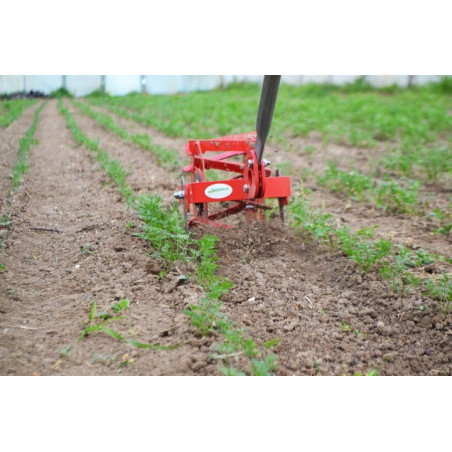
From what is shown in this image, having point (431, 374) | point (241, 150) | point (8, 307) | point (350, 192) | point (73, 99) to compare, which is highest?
point (73, 99)

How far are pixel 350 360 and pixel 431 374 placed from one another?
411 mm

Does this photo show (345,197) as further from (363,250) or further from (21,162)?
(21,162)

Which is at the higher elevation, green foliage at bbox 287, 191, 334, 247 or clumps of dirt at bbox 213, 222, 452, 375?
green foliage at bbox 287, 191, 334, 247

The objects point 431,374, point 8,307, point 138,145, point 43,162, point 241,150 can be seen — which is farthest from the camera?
point 138,145

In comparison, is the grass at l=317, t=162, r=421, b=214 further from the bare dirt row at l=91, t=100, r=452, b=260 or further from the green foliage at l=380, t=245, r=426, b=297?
the green foliage at l=380, t=245, r=426, b=297

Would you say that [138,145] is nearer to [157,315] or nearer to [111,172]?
[111,172]

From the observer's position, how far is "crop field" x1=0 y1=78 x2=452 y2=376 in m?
2.55

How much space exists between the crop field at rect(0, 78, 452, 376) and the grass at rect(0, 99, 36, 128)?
1 centimetres

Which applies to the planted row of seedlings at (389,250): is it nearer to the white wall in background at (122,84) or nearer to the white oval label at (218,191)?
the white oval label at (218,191)

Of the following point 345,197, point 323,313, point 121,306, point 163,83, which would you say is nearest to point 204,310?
point 121,306

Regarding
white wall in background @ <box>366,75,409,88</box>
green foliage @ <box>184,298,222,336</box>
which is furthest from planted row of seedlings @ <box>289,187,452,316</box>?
white wall in background @ <box>366,75,409,88</box>

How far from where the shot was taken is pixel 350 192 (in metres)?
5.41

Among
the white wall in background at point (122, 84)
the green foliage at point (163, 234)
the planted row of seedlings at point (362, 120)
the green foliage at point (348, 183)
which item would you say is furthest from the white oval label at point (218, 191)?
the green foliage at point (348, 183)
